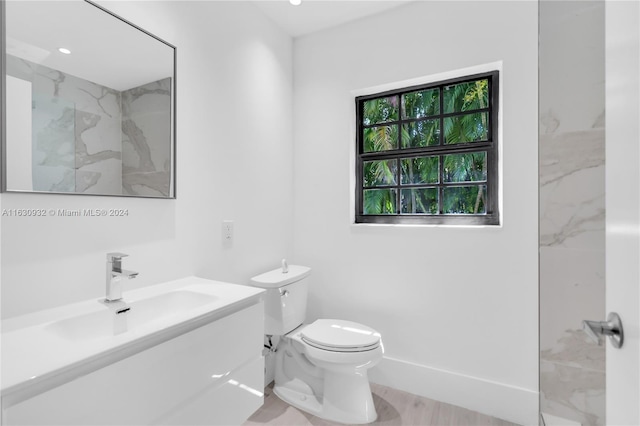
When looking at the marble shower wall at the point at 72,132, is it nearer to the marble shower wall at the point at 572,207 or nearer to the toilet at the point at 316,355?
the toilet at the point at 316,355

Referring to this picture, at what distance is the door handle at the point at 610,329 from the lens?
21.2 inches

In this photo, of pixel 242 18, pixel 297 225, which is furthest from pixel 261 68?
pixel 297 225

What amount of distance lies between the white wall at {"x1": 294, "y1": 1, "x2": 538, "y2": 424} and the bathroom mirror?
3.57ft

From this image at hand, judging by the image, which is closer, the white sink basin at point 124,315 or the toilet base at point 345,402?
the white sink basin at point 124,315

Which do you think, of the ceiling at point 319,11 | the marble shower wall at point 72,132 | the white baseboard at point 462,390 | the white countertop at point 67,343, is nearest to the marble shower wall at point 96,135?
the marble shower wall at point 72,132

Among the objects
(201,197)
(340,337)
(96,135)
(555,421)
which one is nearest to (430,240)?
(340,337)

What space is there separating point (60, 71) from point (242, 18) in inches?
43.5

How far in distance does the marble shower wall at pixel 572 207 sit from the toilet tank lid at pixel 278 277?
122 cm

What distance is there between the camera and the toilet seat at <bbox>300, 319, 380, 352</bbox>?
1.66 metres

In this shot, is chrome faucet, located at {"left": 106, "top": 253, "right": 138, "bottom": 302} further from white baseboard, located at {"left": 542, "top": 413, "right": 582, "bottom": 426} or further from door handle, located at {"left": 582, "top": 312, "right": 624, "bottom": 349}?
white baseboard, located at {"left": 542, "top": 413, "right": 582, "bottom": 426}

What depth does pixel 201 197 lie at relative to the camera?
163cm

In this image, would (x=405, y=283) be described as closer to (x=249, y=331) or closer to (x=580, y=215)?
(x=249, y=331)

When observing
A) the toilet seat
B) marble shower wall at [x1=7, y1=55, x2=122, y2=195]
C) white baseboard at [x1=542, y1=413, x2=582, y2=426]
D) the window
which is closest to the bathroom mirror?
marble shower wall at [x1=7, y1=55, x2=122, y2=195]

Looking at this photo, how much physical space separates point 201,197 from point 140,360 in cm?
91
